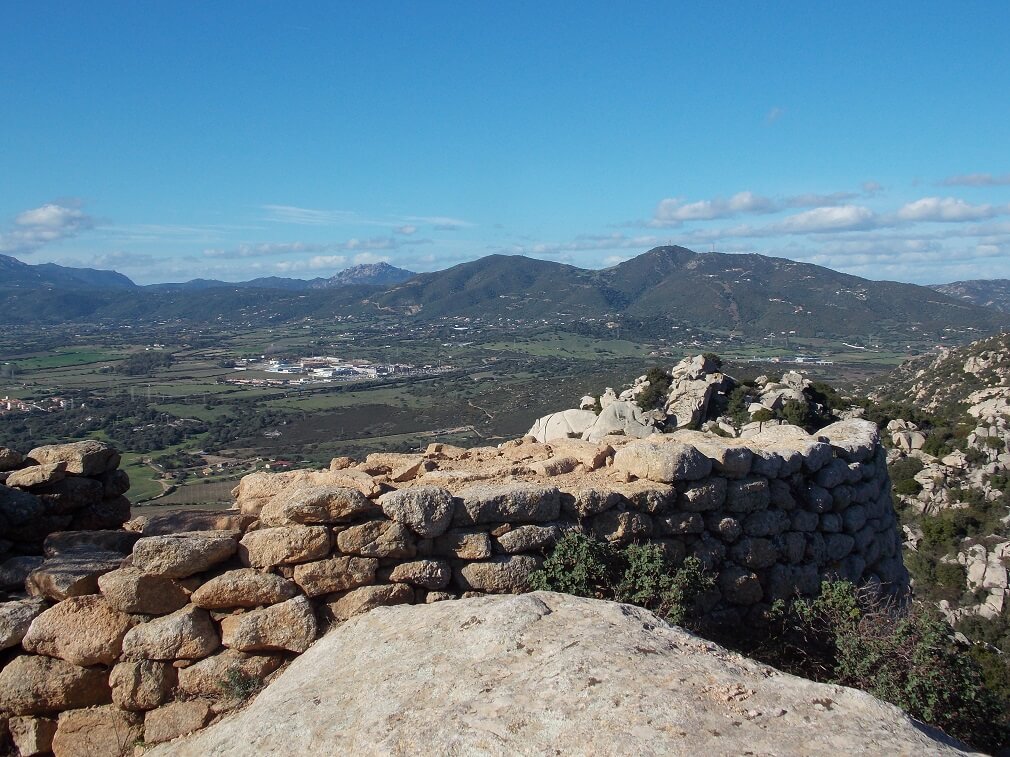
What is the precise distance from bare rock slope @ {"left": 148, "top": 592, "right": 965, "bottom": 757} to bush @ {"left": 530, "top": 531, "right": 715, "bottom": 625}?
624mm

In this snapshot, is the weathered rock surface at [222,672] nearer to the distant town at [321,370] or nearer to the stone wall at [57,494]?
the stone wall at [57,494]

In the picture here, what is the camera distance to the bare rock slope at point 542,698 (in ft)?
13.5

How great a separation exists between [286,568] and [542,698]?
116 inches

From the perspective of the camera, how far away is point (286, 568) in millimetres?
6469

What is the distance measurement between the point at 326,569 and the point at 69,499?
400 centimetres

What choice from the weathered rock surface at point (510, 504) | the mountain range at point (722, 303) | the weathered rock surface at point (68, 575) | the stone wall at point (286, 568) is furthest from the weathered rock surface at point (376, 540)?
the mountain range at point (722, 303)

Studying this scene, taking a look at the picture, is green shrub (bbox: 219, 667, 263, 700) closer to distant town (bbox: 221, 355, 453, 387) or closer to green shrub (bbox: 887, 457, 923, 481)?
green shrub (bbox: 887, 457, 923, 481)

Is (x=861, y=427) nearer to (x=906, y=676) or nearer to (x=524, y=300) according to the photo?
(x=906, y=676)

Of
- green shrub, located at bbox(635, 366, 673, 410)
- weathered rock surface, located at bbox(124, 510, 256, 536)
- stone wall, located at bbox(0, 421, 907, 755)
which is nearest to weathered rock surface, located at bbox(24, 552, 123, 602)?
stone wall, located at bbox(0, 421, 907, 755)

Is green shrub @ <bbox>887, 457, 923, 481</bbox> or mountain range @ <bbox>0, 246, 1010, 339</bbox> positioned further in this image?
mountain range @ <bbox>0, 246, 1010, 339</bbox>

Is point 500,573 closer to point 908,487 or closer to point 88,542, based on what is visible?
point 88,542

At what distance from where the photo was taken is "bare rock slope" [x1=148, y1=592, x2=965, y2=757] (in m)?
4.13

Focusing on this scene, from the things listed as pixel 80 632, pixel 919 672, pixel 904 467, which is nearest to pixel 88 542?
pixel 80 632

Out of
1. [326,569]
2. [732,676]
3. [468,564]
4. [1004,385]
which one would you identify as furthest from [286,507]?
[1004,385]
